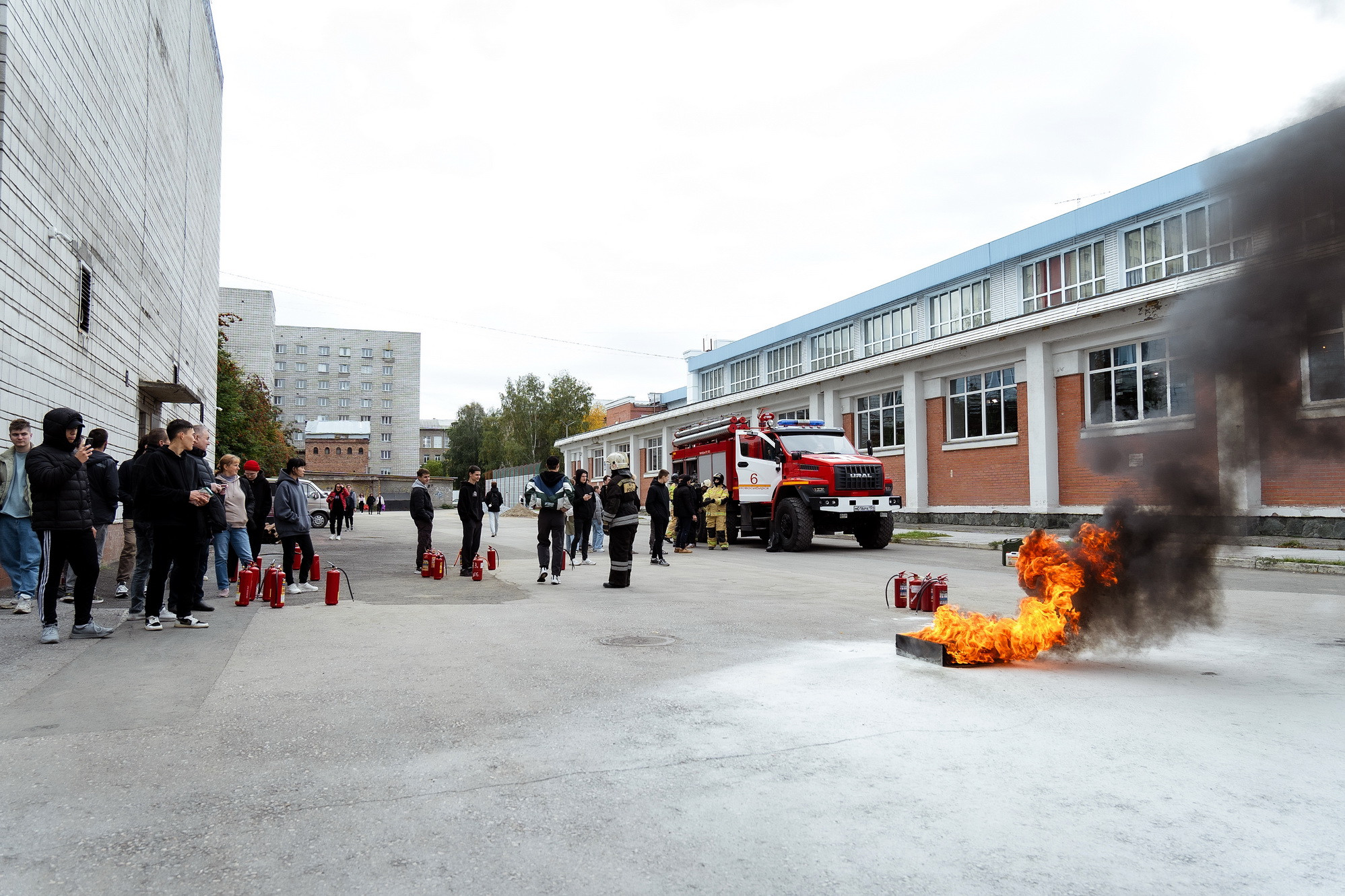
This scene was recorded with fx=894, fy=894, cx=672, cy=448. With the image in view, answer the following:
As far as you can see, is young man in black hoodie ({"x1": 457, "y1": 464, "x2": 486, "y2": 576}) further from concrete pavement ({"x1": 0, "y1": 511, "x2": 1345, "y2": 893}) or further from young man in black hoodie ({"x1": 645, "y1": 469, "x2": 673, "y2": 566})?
concrete pavement ({"x1": 0, "y1": 511, "x2": 1345, "y2": 893})

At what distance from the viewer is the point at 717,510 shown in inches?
820

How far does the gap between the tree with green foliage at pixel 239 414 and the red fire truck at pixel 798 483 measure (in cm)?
2538

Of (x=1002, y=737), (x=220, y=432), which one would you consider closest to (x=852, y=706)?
(x=1002, y=737)

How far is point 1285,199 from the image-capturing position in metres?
6.40

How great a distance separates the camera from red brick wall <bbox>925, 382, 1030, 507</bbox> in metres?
25.4

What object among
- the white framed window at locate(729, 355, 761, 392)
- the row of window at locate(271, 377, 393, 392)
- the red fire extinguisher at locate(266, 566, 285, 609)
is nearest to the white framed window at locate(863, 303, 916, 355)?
the white framed window at locate(729, 355, 761, 392)

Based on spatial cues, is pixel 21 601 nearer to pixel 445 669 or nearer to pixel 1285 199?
pixel 445 669

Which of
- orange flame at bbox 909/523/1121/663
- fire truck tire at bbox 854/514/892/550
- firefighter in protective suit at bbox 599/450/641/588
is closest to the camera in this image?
orange flame at bbox 909/523/1121/663

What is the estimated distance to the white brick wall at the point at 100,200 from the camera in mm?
10508

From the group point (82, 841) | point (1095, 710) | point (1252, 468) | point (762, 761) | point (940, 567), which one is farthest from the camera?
point (940, 567)

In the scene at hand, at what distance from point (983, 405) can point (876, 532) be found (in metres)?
A: 9.27

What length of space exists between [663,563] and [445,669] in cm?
1004

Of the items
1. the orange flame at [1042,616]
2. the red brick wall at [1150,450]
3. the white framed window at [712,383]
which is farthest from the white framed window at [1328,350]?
the white framed window at [712,383]

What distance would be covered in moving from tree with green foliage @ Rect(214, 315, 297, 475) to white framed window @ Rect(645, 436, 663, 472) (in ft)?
67.7
